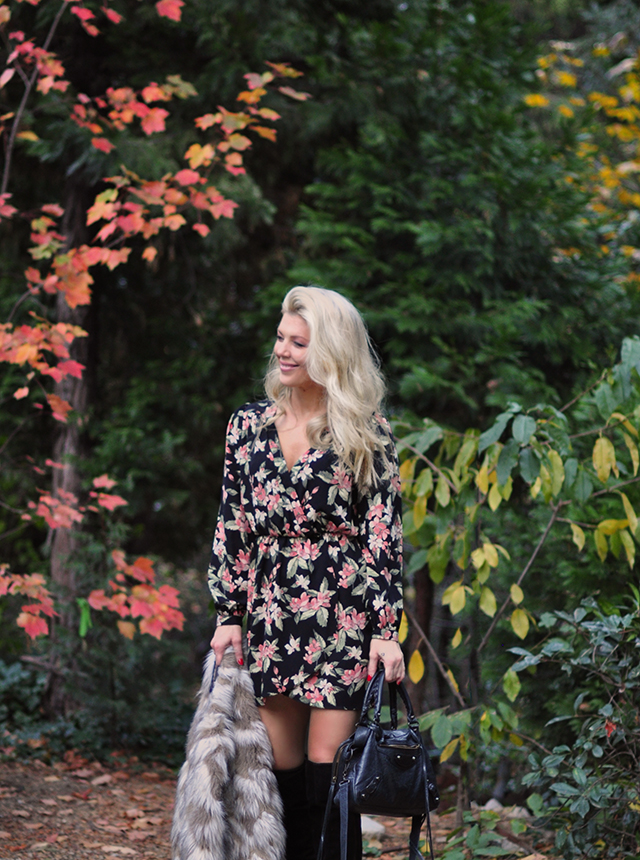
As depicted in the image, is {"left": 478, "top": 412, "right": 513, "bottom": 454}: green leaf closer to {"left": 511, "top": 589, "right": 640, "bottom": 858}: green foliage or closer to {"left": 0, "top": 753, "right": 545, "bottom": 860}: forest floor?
{"left": 511, "top": 589, "right": 640, "bottom": 858}: green foliage

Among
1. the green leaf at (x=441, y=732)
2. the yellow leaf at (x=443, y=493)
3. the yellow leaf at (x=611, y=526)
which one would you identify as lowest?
the green leaf at (x=441, y=732)

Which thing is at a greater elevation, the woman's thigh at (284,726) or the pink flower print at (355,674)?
the pink flower print at (355,674)

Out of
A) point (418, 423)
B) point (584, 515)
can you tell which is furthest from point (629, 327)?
point (584, 515)

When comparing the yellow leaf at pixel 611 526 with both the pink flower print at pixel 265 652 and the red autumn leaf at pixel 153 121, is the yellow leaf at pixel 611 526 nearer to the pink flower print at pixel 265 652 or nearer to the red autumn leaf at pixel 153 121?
the pink flower print at pixel 265 652

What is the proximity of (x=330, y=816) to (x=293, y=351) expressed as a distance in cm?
135

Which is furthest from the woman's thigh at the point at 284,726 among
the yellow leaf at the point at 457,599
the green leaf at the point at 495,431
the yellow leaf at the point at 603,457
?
the yellow leaf at the point at 603,457

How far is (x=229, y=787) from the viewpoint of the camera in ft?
7.35

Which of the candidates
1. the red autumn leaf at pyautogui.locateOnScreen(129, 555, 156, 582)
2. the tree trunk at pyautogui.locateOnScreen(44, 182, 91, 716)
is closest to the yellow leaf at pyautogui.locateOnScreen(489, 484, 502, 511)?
the red autumn leaf at pyautogui.locateOnScreen(129, 555, 156, 582)

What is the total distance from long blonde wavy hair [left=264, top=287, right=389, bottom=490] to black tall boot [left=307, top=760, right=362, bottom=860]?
83cm

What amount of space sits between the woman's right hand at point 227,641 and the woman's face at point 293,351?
0.78m

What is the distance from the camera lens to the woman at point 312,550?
2.20 meters

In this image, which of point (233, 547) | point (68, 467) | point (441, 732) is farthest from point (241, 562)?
point (68, 467)

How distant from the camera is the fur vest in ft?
7.09

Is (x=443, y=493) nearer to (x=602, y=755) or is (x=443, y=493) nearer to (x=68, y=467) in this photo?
(x=602, y=755)
